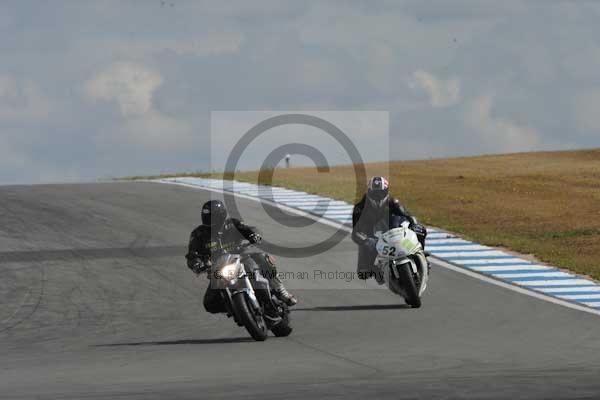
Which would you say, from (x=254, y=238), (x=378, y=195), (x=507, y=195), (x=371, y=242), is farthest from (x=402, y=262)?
(x=507, y=195)

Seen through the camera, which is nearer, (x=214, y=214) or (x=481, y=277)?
(x=214, y=214)

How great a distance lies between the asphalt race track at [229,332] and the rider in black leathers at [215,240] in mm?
910

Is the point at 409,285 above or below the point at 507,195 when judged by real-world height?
below

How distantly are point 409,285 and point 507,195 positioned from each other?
1995 cm

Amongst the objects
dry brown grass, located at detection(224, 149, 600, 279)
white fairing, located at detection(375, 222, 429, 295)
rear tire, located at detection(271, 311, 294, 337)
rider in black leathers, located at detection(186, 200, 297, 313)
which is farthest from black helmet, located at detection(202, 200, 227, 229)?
dry brown grass, located at detection(224, 149, 600, 279)

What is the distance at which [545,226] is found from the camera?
3039 centimetres

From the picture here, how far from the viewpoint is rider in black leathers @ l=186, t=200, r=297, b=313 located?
575 inches

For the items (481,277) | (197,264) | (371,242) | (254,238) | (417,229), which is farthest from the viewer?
(481,277)

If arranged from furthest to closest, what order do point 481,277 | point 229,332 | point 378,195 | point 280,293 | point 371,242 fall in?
point 481,277 → point 378,195 → point 371,242 → point 229,332 → point 280,293

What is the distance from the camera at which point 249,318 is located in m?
14.2

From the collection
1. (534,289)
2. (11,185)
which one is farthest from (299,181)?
(534,289)

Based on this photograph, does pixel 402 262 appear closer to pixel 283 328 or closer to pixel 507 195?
pixel 283 328

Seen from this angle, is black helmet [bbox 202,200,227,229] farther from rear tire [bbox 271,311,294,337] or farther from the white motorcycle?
the white motorcycle

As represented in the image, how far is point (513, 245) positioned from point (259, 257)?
12066 mm
